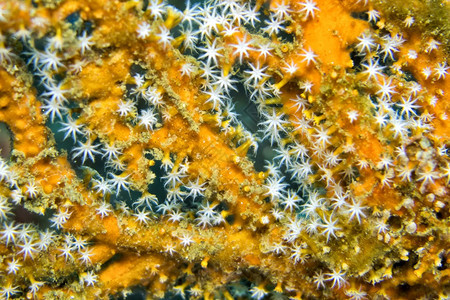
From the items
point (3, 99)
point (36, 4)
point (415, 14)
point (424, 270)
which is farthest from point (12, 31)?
point (424, 270)

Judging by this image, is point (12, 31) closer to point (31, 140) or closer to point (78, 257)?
point (31, 140)

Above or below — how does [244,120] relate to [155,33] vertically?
below

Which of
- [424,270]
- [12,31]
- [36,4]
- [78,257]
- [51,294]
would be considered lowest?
[51,294]

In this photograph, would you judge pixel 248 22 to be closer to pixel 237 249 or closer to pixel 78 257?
pixel 237 249

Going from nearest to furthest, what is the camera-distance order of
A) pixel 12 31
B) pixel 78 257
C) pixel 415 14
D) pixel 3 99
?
pixel 12 31 → pixel 3 99 → pixel 415 14 → pixel 78 257

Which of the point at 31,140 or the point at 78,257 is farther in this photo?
the point at 78,257

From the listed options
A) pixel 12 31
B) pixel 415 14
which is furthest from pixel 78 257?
pixel 415 14

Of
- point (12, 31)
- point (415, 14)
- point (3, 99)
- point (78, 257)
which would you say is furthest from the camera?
point (78, 257)
